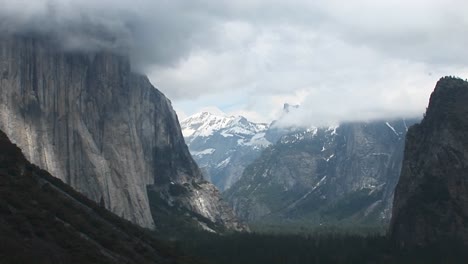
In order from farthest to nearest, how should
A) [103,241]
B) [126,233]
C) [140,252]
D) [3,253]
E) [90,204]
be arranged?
[90,204] < [126,233] < [140,252] < [103,241] < [3,253]

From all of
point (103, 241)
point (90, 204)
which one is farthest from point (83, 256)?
point (90, 204)

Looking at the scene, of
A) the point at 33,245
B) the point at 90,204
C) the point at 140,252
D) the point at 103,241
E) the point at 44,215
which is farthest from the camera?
the point at 90,204

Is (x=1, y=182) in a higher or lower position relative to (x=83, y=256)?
higher

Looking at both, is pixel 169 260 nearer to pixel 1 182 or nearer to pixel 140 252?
pixel 140 252

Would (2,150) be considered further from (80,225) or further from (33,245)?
(33,245)

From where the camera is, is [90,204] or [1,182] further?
[90,204]

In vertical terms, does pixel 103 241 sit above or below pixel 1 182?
below

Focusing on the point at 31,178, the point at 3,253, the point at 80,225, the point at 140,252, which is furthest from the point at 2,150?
the point at 3,253

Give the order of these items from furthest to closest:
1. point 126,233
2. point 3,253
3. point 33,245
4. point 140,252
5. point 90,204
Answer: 1. point 90,204
2. point 126,233
3. point 140,252
4. point 33,245
5. point 3,253

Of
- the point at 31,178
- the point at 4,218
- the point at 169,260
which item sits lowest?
the point at 169,260
